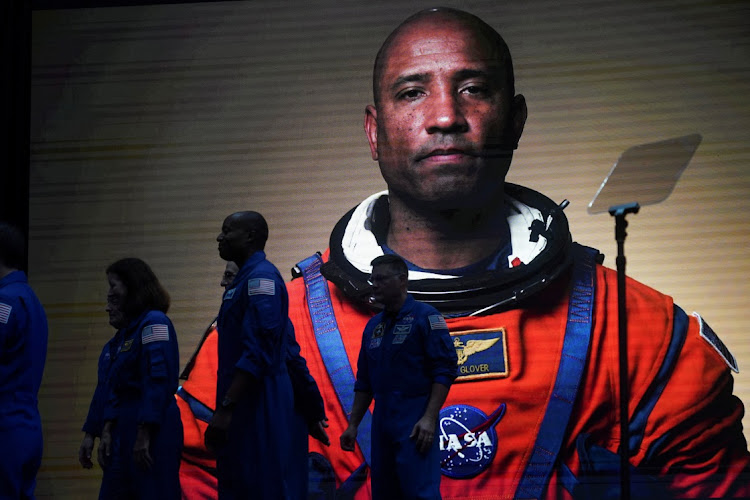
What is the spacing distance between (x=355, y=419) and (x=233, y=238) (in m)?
0.85

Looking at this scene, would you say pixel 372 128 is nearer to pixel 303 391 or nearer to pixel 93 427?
pixel 303 391

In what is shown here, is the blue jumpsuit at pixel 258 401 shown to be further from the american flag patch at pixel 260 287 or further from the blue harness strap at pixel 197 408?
the blue harness strap at pixel 197 408

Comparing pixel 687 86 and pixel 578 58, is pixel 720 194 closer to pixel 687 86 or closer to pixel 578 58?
pixel 687 86

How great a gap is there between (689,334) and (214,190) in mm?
2483

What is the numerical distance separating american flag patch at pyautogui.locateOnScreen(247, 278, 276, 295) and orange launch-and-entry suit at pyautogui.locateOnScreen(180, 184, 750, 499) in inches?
42.0

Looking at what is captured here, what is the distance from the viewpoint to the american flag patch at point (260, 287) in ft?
11.2

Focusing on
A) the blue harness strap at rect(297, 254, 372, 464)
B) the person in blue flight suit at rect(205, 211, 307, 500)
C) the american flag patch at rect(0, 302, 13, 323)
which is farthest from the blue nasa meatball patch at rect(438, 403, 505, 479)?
the american flag patch at rect(0, 302, 13, 323)

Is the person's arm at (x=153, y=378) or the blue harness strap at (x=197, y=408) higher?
the person's arm at (x=153, y=378)

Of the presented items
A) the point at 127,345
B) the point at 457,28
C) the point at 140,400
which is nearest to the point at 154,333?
the point at 127,345

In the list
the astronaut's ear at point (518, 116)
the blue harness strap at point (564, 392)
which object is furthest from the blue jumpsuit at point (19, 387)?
the astronaut's ear at point (518, 116)

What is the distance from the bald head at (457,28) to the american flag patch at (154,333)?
1784 millimetres

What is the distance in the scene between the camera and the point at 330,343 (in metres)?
4.47

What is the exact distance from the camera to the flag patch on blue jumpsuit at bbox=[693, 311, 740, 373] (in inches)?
172

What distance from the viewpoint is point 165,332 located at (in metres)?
3.69
